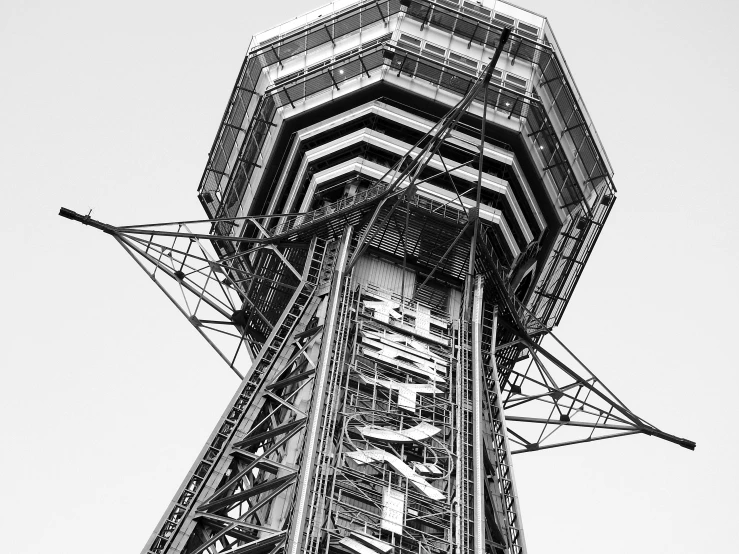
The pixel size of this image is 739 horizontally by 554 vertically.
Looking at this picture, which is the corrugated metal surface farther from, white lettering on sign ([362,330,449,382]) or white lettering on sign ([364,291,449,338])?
white lettering on sign ([362,330,449,382])

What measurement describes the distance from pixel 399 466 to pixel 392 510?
2.98 metres

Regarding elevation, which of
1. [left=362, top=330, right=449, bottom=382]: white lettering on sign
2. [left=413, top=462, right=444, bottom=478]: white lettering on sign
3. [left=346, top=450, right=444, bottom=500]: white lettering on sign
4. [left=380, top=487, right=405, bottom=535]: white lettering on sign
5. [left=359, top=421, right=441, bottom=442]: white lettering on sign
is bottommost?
[left=380, top=487, right=405, bottom=535]: white lettering on sign

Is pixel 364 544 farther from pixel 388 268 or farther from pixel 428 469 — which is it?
pixel 388 268

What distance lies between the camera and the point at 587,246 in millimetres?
92562

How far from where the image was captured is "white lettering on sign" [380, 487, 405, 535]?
64.1m

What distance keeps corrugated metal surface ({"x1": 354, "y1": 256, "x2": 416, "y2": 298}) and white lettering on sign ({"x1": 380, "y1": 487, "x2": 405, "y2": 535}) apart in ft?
51.2

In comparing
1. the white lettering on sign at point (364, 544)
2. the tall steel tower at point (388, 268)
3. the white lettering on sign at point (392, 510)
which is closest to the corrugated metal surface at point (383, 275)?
the tall steel tower at point (388, 268)

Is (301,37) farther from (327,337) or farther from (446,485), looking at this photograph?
(446,485)

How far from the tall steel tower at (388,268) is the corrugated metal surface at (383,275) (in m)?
0.12

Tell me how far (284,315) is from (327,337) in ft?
16.3

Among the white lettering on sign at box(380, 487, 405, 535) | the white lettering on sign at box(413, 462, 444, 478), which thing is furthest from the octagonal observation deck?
the white lettering on sign at box(380, 487, 405, 535)

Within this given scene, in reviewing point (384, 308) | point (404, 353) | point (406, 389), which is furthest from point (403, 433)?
point (384, 308)

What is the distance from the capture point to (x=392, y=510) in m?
65.1

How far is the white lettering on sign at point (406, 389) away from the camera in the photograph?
7125 centimetres
